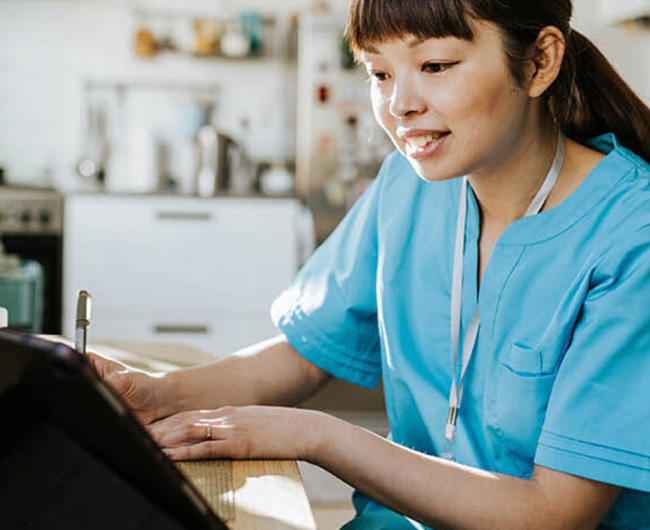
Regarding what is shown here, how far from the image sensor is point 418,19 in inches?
40.0

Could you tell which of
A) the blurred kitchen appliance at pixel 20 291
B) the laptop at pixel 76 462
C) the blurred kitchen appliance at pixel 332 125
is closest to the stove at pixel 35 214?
the blurred kitchen appliance at pixel 20 291

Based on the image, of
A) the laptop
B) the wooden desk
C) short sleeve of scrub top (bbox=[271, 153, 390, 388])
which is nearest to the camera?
the laptop

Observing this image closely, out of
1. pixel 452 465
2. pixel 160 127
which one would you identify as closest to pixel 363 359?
pixel 452 465

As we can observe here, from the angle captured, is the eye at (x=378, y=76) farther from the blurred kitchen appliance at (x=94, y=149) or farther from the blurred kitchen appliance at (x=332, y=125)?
the blurred kitchen appliance at (x=94, y=149)

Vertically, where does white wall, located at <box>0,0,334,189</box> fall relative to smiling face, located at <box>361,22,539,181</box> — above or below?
above

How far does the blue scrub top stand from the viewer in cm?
97

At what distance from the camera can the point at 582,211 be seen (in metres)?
1.08

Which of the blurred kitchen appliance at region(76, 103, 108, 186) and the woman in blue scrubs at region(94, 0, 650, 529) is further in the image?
the blurred kitchen appliance at region(76, 103, 108, 186)

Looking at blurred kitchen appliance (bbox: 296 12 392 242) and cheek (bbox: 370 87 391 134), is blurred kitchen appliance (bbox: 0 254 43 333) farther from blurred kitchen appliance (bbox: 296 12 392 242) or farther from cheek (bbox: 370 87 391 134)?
cheek (bbox: 370 87 391 134)

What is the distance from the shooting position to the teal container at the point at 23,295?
3.78 m

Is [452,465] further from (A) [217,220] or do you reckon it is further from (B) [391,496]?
(A) [217,220]

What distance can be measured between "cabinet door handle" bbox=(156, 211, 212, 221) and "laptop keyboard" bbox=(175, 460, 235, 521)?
3.23 m

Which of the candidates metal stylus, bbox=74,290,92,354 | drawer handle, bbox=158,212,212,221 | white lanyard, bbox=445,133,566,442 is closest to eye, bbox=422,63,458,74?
white lanyard, bbox=445,133,566,442

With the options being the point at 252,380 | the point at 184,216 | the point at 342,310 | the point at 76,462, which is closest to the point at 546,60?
the point at 342,310
